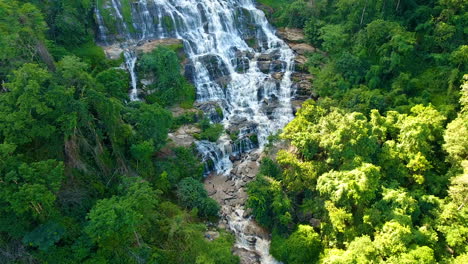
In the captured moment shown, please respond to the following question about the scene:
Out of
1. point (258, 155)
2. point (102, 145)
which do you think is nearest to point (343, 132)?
point (258, 155)

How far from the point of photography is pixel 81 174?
65.6 ft

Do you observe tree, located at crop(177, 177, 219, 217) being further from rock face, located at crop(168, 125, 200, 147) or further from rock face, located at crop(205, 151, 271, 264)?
rock face, located at crop(168, 125, 200, 147)

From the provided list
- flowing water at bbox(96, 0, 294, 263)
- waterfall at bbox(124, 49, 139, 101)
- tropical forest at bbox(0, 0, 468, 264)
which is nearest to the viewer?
tropical forest at bbox(0, 0, 468, 264)

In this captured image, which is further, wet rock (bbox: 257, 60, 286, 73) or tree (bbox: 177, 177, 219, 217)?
wet rock (bbox: 257, 60, 286, 73)

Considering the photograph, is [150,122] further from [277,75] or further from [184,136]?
[277,75]

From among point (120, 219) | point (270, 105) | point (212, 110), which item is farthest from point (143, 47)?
point (120, 219)

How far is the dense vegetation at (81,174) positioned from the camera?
1662 centimetres

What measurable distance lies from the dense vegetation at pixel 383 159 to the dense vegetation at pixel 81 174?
5470 millimetres

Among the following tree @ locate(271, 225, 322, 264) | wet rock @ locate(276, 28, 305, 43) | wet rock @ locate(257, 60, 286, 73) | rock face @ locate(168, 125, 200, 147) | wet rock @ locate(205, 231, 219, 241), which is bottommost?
wet rock @ locate(205, 231, 219, 241)

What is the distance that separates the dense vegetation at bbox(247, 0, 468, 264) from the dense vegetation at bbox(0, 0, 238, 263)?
5470 millimetres

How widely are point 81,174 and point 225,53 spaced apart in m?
23.1

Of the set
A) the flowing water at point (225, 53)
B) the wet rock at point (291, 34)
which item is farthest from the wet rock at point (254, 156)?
the wet rock at point (291, 34)

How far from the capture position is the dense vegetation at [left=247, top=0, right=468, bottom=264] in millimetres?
18516

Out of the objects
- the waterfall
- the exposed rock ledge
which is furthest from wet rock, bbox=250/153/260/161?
the exposed rock ledge
